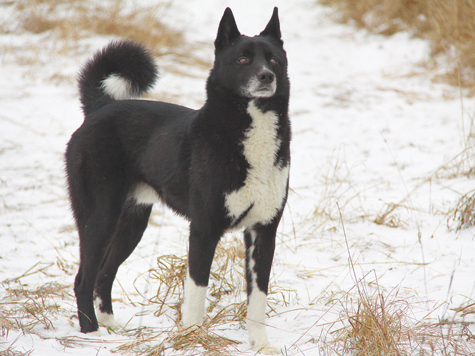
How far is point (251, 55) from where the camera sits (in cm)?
230

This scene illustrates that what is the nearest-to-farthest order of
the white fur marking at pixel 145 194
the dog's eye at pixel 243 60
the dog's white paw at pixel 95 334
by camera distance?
the dog's eye at pixel 243 60, the dog's white paw at pixel 95 334, the white fur marking at pixel 145 194

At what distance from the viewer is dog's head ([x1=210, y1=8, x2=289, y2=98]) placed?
7.16 ft

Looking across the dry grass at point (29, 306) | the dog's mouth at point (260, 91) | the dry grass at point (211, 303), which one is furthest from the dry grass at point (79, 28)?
the dog's mouth at point (260, 91)

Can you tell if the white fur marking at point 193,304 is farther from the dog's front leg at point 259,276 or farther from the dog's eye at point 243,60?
the dog's eye at point 243,60

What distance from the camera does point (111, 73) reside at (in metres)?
2.79

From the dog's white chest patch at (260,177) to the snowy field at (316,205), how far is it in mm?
392

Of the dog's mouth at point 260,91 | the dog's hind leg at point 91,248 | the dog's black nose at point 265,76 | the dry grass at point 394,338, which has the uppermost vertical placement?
the dog's black nose at point 265,76

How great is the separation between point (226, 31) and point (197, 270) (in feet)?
3.87

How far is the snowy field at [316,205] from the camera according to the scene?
235cm

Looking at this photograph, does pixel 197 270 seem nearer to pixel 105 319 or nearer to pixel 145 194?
pixel 145 194

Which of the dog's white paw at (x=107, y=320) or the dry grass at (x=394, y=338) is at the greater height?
the dog's white paw at (x=107, y=320)

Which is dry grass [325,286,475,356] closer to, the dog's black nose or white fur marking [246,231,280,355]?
white fur marking [246,231,280,355]

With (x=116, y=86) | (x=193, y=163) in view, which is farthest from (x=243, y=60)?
(x=116, y=86)

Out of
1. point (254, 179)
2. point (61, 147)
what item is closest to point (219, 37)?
point (254, 179)
